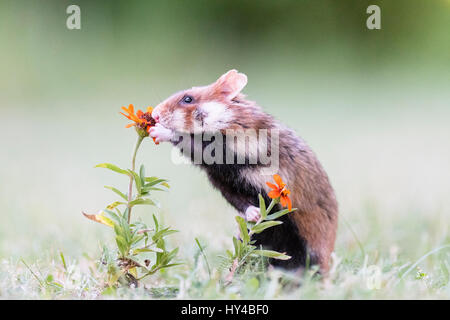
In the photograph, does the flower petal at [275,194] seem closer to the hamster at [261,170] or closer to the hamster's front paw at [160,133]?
the hamster at [261,170]

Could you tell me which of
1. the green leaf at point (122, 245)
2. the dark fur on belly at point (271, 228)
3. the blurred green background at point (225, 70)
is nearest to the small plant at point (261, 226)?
the dark fur on belly at point (271, 228)

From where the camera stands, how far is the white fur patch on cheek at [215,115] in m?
2.34

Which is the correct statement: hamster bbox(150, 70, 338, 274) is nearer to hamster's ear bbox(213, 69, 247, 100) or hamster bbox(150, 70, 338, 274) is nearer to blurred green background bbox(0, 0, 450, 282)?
hamster's ear bbox(213, 69, 247, 100)

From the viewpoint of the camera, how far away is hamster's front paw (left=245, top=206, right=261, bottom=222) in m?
2.18

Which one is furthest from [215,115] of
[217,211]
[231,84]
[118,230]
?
[217,211]

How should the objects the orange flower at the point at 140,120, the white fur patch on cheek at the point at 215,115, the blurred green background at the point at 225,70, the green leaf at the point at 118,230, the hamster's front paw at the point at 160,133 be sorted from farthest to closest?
the blurred green background at the point at 225,70 < the white fur patch on cheek at the point at 215,115 < the hamster's front paw at the point at 160,133 < the orange flower at the point at 140,120 < the green leaf at the point at 118,230

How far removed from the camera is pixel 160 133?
227 cm

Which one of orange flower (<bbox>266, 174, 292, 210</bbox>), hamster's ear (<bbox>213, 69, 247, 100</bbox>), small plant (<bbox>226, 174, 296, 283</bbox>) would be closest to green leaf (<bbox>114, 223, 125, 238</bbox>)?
small plant (<bbox>226, 174, 296, 283</bbox>)

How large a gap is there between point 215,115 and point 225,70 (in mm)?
4091

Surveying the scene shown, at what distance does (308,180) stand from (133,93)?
14.4 feet

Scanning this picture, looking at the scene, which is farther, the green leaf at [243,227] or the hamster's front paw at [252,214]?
the hamster's front paw at [252,214]

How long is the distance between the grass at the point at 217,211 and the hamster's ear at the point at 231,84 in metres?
0.62

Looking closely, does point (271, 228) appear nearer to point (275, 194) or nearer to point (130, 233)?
point (275, 194)
